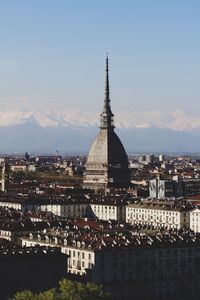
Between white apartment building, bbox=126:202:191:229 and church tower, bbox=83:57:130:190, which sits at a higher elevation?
church tower, bbox=83:57:130:190

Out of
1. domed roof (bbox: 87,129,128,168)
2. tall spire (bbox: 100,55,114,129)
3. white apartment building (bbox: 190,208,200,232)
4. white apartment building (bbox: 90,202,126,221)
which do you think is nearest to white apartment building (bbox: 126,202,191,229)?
white apartment building (bbox: 190,208,200,232)

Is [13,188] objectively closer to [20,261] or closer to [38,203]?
[38,203]

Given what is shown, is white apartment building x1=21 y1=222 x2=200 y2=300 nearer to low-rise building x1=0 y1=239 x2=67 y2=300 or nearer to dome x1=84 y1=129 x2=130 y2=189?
low-rise building x1=0 y1=239 x2=67 y2=300

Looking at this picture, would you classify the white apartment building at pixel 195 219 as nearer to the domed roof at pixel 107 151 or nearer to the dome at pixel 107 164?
the dome at pixel 107 164

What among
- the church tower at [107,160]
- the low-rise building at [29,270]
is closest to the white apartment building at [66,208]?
the church tower at [107,160]

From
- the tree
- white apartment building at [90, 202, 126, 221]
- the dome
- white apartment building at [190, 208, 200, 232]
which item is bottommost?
the tree

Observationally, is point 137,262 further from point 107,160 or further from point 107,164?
point 107,160
